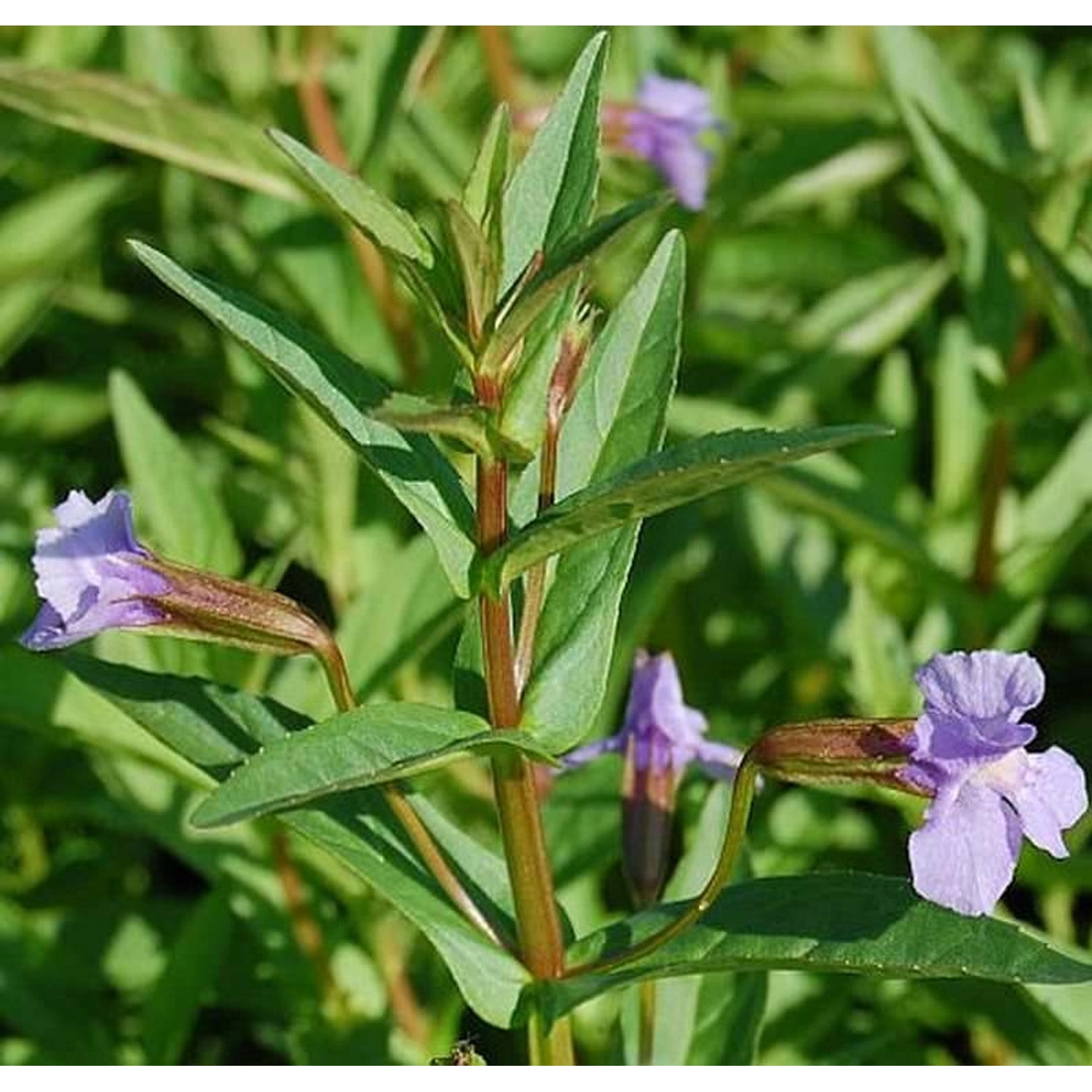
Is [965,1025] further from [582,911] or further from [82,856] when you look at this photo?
[82,856]

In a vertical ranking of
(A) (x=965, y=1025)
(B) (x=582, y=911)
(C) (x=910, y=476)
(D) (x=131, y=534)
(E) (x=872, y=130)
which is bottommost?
(A) (x=965, y=1025)

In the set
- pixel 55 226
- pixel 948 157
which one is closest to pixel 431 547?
pixel 948 157

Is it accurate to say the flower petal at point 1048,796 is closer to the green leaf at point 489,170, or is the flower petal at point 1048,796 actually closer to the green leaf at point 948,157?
the green leaf at point 489,170

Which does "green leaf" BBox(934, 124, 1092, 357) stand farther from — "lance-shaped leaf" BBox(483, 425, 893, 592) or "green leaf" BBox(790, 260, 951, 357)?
"lance-shaped leaf" BBox(483, 425, 893, 592)

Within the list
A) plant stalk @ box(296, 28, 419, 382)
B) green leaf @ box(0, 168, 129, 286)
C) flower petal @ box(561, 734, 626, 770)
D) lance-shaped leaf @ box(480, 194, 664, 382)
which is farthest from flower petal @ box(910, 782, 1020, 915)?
green leaf @ box(0, 168, 129, 286)

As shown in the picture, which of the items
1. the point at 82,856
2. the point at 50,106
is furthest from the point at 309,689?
the point at 50,106

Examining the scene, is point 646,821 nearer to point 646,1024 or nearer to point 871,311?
point 646,1024
